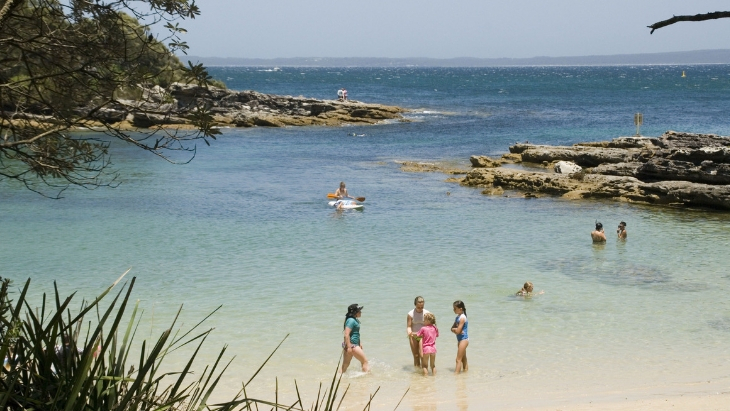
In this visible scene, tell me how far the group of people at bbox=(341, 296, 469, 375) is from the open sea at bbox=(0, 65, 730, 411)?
0.82 ft

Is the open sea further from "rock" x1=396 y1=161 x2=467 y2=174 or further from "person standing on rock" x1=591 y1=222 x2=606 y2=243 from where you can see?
"rock" x1=396 y1=161 x2=467 y2=174

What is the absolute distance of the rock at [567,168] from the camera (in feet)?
93.7

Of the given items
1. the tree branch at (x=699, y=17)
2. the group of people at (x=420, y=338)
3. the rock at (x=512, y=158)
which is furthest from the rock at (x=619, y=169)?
the tree branch at (x=699, y=17)

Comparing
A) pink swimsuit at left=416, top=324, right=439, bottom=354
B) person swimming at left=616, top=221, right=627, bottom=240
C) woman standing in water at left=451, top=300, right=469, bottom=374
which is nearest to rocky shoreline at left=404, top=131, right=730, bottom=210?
person swimming at left=616, top=221, right=627, bottom=240

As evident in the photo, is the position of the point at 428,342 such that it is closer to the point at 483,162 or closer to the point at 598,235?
the point at 598,235

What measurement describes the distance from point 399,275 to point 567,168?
14.2 meters

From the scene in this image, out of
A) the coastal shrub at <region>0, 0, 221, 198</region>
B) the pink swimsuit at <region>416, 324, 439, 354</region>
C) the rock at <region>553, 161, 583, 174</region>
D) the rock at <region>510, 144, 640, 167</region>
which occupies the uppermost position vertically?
the coastal shrub at <region>0, 0, 221, 198</region>

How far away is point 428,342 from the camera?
1090 cm

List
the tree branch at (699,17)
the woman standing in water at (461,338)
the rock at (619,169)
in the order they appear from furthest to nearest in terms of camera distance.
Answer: the rock at (619,169) → the woman standing in water at (461,338) → the tree branch at (699,17)

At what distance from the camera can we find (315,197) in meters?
26.4

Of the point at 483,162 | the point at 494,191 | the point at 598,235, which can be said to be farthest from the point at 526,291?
the point at 483,162

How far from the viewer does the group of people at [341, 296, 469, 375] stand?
35.8 feet

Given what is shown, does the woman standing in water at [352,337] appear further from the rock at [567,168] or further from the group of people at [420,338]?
the rock at [567,168]

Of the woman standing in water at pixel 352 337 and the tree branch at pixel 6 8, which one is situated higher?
the tree branch at pixel 6 8
